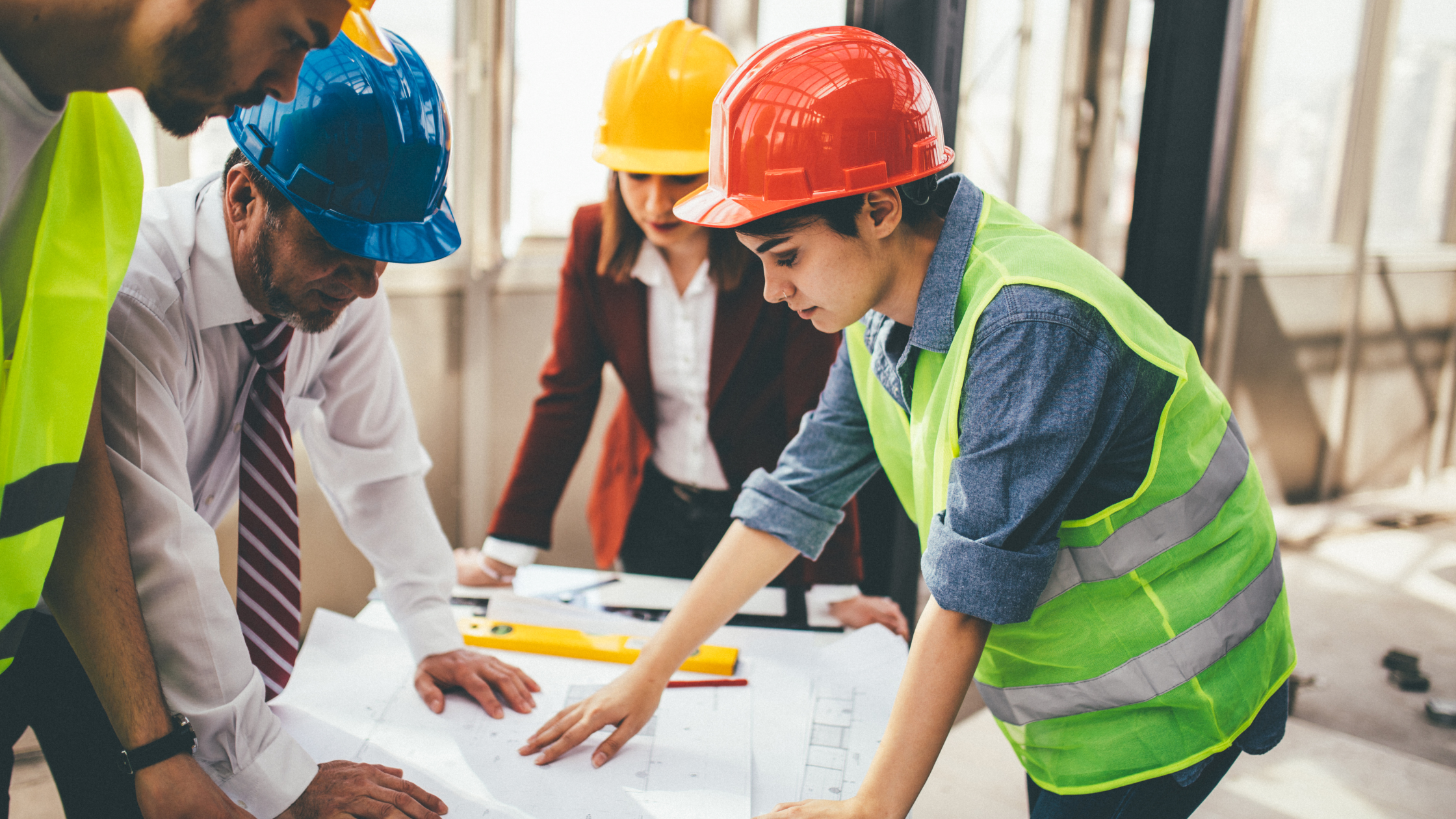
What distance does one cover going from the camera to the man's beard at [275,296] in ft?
3.41

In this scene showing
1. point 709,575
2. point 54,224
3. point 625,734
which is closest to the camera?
point 54,224

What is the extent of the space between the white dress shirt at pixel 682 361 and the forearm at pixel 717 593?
58 centimetres

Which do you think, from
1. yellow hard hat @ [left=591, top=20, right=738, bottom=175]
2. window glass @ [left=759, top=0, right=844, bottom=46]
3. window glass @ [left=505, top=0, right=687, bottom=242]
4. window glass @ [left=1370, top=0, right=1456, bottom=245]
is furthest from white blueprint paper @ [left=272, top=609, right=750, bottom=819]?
window glass @ [left=1370, top=0, right=1456, bottom=245]

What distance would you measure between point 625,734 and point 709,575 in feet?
0.75

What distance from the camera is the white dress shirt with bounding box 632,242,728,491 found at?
179cm

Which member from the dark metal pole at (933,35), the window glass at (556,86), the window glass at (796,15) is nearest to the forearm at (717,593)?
the dark metal pole at (933,35)

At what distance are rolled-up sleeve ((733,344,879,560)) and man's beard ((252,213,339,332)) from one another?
0.56 m

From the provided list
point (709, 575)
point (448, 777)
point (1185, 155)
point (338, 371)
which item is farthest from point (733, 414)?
point (1185, 155)

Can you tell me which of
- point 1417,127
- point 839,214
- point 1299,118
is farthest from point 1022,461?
point 1417,127

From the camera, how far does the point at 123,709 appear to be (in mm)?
847

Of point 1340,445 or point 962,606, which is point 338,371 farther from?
point 1340,445

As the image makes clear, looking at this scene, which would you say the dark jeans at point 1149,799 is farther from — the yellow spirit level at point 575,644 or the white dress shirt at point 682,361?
the white dress shirt at point 682,361

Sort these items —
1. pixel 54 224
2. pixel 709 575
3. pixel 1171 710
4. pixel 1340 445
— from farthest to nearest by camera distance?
pixel 1340 445 → pixel 709 575 → pixel 1171 710 → pixel 54 224

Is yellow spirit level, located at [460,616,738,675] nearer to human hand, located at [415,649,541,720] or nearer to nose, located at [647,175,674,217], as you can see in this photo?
human hand, located at [415,649,541,720]
